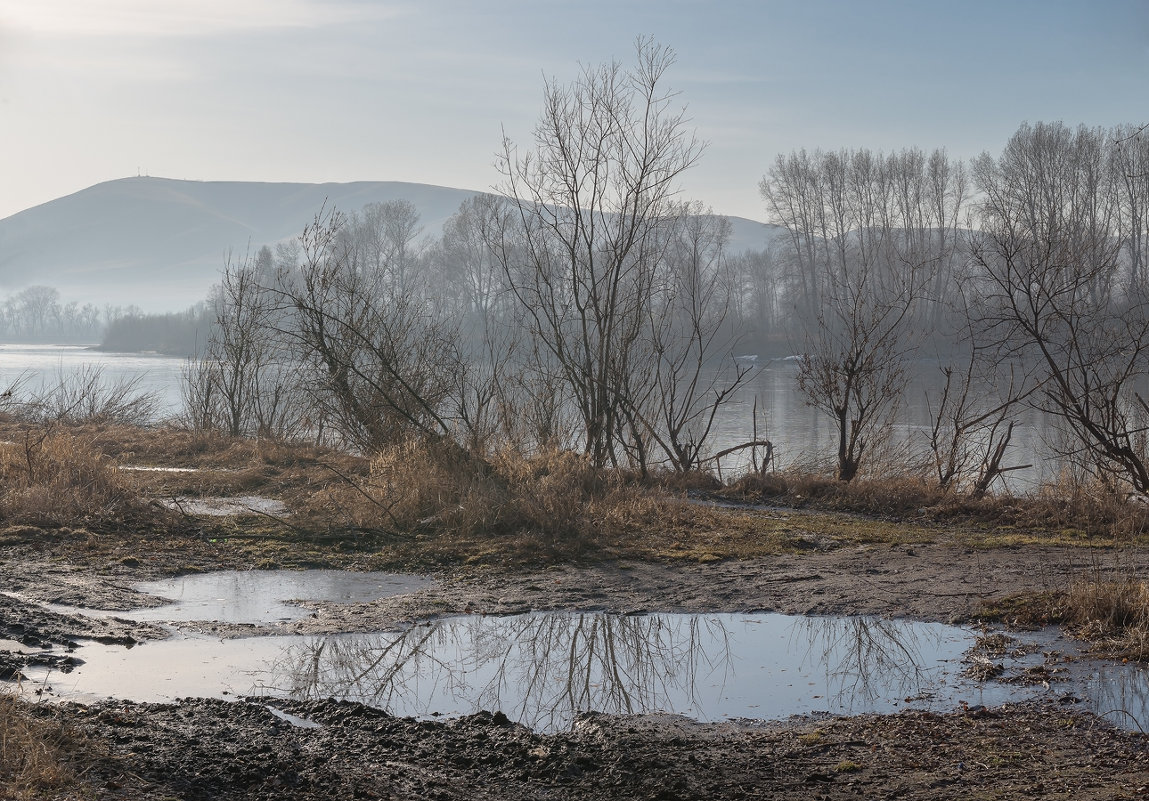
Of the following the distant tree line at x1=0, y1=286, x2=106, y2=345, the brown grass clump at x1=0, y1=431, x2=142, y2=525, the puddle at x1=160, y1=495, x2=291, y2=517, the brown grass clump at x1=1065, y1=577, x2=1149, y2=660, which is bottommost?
the brown grass clump at x1=1065, y1=577, x2=1149, y2=660

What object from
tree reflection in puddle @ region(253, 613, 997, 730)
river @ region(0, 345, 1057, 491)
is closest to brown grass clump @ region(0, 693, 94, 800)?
tree reflection in puddle @ region(253, 613, 997, 730)

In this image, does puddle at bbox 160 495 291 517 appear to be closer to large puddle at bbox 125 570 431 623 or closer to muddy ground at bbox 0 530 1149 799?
large puddle at bbox 125 570 431 623

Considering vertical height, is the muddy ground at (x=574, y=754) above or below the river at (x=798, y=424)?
below

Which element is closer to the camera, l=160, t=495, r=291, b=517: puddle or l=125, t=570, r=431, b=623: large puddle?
l=125, t=570, r=431, b=623: large puddle

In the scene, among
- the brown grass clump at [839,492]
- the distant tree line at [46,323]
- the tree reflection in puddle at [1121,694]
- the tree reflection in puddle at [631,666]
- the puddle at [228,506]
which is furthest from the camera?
the distant tree line at [46,323]

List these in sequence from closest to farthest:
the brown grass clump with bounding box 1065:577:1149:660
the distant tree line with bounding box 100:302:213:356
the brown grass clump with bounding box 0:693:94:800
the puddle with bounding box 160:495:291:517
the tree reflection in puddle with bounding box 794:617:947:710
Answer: the brown grass clump with bounding box 0:693:94:800 → the tree reflection in puddle with bounding box 794:617:947:710 → the brown grass clump with bounding box 1065:577:1149:660 → the puddle with bounding box 160:495:291:517 → the distant tree line with bounding box 100:302:213:356

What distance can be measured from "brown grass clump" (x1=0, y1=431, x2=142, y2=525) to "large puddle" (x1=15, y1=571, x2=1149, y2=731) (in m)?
3.17

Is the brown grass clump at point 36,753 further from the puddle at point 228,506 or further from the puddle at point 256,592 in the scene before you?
the puddle at point 228,506

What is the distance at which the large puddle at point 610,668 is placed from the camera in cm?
511

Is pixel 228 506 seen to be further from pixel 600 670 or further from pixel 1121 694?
pixel 1121 694

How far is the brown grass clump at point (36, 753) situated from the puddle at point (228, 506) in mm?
6414

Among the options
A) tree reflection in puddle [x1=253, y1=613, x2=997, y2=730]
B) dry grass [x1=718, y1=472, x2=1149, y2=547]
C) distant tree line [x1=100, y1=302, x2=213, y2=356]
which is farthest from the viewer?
distant tree line [x1=100, y1=302, x2=213, y2=356]

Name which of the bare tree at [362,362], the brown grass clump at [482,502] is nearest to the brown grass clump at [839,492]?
the brown grass clump at [482,502]

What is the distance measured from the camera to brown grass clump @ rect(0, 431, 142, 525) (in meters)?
9.30
